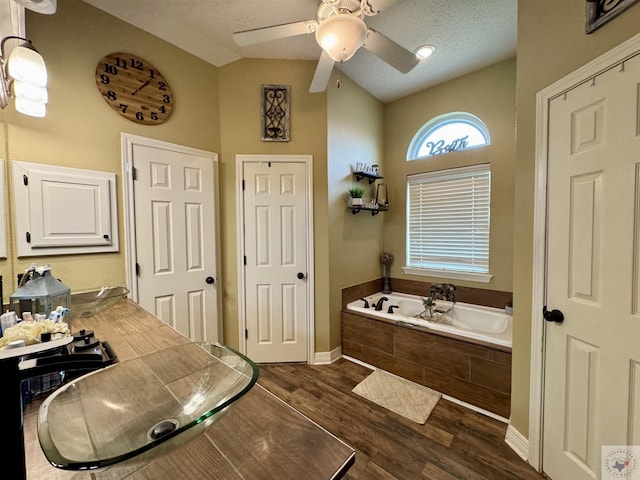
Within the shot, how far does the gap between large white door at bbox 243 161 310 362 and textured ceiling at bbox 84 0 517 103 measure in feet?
3.42

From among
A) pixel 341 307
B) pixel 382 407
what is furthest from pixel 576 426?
pixel 341 307

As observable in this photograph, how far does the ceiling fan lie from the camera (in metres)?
1.33

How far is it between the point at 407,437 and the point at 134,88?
328cm

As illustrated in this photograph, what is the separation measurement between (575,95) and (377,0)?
43.4 inches

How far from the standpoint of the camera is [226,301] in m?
2.63

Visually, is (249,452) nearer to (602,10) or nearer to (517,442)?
(517,442)

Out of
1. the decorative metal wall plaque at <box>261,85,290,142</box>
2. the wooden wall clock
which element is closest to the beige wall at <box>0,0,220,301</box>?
the wooden wall clock

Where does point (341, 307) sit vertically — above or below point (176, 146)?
below

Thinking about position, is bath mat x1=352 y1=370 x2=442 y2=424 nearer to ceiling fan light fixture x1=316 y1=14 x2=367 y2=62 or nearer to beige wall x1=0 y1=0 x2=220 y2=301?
beige wall x1=0 y1=0 x2=220 y2=301

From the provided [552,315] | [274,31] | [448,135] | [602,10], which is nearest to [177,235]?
[274,31]

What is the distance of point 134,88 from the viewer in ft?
6.63

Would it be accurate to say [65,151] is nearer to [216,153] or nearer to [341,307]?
[216,153]

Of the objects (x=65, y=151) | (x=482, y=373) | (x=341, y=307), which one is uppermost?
(x=65, y=151)

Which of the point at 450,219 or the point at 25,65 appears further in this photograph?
the point at 450,219
